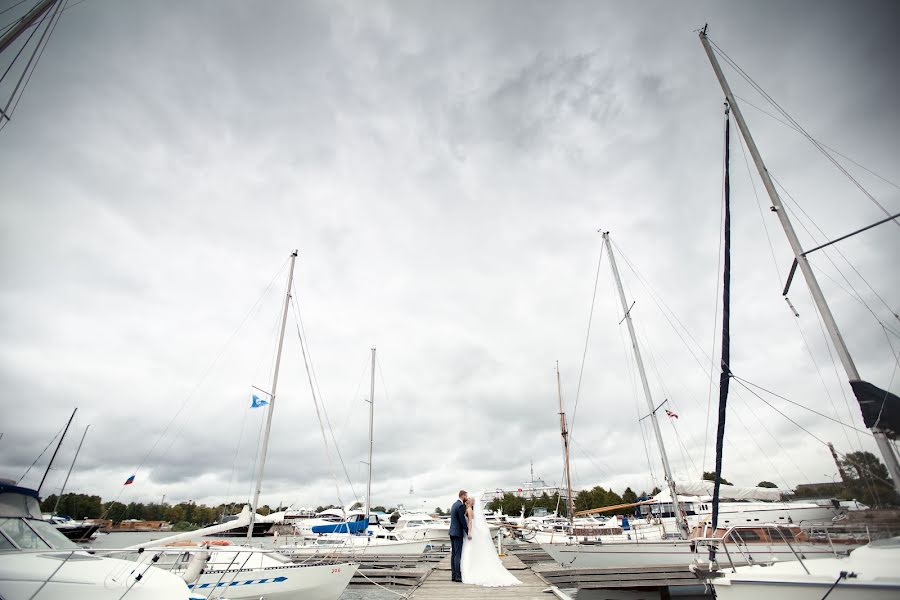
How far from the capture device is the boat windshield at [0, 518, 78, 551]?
662 centimetres

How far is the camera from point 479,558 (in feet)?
34.1

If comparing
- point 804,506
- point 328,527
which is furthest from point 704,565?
point 328,527

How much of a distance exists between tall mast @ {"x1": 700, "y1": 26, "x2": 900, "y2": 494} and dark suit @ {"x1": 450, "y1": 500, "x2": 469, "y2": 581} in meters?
8.27

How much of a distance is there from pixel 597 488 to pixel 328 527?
288 ft

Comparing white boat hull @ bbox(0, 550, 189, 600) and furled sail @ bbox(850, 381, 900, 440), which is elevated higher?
furled sail @ bbox(850, 381, 900, 440)

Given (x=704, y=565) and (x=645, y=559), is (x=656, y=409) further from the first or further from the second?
(x=704, y=565)

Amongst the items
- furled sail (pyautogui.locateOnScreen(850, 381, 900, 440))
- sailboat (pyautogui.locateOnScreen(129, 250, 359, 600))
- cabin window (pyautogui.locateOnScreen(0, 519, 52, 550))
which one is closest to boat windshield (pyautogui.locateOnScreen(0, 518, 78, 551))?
cabin window (pyautogui.locateOnScreen(0, 519, 52, 550))

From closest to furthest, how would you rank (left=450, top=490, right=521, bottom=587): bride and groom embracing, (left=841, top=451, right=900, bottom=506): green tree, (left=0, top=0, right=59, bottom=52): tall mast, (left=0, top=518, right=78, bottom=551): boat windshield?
(left=841, top=451, right=900, bottom=506): green tree, (left=0, top=0, right=59, bottom=52): tall mast, (left=0, top=518, right=78, bottom=551): boat windshield, (left=450, top=490, right=521, bottom=587): bride and groom embracing

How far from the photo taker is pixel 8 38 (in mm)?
6152

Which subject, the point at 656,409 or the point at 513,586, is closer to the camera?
the point at 513,586

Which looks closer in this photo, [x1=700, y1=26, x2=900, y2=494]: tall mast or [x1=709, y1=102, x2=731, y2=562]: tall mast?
[x1=700, y1=26, x2=900, y2=494]: tall mast

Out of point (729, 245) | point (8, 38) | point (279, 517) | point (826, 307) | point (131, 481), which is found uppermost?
point (8, 38)

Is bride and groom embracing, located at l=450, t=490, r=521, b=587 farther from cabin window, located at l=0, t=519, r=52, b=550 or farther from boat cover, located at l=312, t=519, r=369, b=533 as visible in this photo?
boat cover, located at l=312, t=519, r=369, b=533

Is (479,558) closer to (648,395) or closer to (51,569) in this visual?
(51,569)
